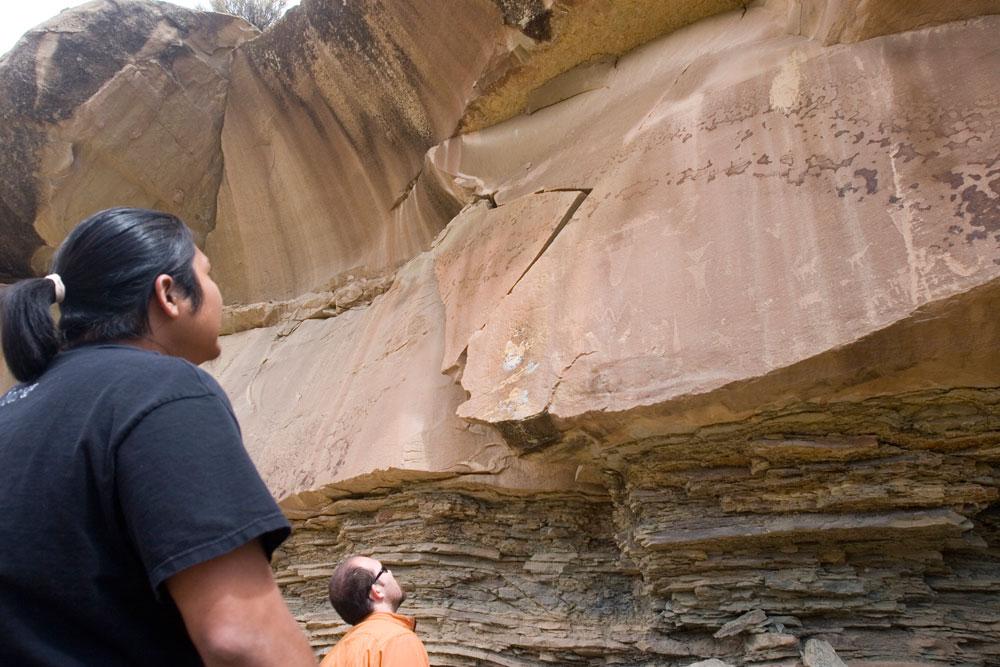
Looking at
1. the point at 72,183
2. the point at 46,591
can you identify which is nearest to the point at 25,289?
the point at 46,591

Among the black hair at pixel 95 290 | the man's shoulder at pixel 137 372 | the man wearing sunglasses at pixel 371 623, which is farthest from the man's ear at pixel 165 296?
the man wearing sunglasses at pixel 371 623

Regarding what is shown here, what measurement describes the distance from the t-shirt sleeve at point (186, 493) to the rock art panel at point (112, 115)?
17.9ft

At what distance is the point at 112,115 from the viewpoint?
565 centimetres

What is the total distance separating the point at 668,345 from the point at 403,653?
1.33 m

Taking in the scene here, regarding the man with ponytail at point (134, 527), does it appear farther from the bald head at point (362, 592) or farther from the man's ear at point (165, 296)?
the bald head at point (362, 592)

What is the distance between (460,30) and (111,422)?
3.75 meters

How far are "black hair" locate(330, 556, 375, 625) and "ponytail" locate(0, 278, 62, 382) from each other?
1833mm

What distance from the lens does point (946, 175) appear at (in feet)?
7.95

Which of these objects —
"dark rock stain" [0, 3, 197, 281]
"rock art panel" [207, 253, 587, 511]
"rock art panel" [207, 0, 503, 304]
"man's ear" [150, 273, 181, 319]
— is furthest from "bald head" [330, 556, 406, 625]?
"dark rock stain" [0, 3, 197, 281]

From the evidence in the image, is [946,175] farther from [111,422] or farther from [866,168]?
[111,422]

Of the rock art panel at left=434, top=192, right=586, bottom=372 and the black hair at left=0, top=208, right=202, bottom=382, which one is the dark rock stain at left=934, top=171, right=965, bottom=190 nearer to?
the rock art panel at left=434, top=192, right=586, bottom=372

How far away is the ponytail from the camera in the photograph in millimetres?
1105

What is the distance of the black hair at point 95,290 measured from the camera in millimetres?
1124

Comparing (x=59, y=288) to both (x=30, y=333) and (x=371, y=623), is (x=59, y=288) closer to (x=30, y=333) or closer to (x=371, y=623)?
(x=30, y=333)
